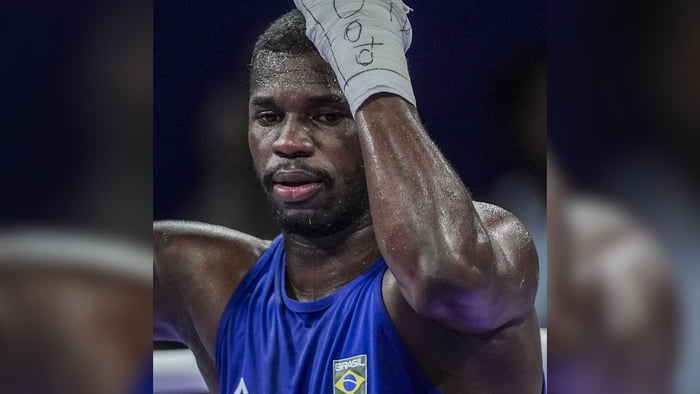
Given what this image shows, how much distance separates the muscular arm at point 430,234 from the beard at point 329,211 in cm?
11

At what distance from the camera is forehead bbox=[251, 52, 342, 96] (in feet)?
3.67

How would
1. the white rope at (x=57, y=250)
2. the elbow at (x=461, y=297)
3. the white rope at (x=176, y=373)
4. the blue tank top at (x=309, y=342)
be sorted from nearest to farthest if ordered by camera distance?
the elbow at (x=461, y=297), the blue tank top at (x=309, y=342), the white rope at (x=176, y=373), the white rope at (x=57, y=250)

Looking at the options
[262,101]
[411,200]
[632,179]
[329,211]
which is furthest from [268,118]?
[632,179]

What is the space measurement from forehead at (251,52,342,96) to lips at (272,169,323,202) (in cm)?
13

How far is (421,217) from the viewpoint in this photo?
98cm

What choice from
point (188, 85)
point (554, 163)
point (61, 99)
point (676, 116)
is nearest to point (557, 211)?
point (554, 163)

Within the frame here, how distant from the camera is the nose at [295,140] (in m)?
1.12

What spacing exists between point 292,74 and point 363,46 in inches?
5.9

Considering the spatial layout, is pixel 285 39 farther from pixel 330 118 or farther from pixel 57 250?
pixel 57 250

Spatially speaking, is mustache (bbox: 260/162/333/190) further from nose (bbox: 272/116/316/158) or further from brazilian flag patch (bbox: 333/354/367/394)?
brazilian flag patch (bbox: 333/354/367/394)

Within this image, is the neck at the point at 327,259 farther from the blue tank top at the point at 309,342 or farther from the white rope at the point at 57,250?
the white rope at the point at 57,250

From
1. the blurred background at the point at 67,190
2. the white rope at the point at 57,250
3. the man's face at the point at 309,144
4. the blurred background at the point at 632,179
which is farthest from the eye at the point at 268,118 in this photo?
the blurred background at the point at 632,179

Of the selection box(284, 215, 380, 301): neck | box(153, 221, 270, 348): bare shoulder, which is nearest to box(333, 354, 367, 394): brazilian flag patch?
box(284, 215, 380, 301): neck

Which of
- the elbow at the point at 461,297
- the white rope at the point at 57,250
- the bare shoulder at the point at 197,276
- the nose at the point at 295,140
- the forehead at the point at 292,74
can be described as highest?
the forehead at the point at 292,74
